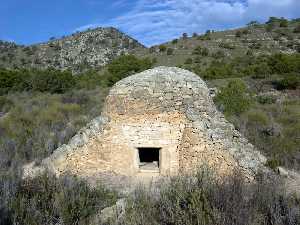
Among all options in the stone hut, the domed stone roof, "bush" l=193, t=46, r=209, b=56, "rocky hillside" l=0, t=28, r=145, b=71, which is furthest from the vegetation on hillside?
the domed stone roof

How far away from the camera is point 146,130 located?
10.9m

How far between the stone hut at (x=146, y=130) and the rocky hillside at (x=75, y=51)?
109 ft

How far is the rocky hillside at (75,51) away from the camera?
Answer: 45.9 m

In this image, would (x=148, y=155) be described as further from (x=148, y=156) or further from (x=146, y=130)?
(x=146, y=130)

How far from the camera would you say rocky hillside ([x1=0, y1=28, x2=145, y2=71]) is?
45.9 meters

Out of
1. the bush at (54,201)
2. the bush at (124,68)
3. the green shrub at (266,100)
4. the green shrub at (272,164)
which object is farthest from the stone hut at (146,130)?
the bush at (124,68)

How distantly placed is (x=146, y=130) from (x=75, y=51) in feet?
127

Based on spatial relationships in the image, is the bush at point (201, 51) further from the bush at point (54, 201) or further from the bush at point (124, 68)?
the bush at point (54, 201)

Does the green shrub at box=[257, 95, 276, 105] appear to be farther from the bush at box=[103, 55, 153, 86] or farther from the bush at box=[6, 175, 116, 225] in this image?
the bush at box=[6, 175, 116, 225]

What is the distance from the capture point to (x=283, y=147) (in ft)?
45.2

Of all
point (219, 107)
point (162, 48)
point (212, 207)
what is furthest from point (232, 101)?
point (162, 48)

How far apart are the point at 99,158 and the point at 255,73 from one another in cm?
2069

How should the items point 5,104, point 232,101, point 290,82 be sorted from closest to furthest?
point 232,101, point 5,104, point 290,82

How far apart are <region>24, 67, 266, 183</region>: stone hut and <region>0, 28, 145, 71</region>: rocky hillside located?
109 ft
